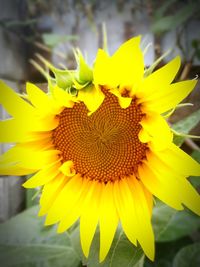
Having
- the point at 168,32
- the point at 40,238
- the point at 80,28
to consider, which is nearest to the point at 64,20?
the point at 80,28

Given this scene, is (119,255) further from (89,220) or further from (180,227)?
(180,227)

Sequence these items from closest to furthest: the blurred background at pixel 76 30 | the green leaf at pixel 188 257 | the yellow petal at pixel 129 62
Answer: the yellow petal at pixel 129 62, the green leaf at pixel 188 257, the blurred background at pixel 76 30

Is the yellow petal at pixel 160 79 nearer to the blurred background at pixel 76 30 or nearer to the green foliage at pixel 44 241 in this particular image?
the green foliage at pixel 44 241

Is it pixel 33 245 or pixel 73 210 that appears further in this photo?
pixel 33 245

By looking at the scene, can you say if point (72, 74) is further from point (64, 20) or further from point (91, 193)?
point (64, 20)

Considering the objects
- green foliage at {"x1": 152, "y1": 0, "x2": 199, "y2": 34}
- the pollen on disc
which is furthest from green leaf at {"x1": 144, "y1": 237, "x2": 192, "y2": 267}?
green foliage at {"x1": 152, "y1": 0, "x2": 199, "y2": 34}

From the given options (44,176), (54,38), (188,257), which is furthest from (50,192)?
(54,38)

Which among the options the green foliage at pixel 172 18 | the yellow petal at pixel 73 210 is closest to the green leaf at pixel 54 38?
the green foliage at pixel 172 18
